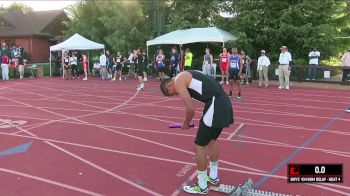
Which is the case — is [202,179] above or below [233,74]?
below

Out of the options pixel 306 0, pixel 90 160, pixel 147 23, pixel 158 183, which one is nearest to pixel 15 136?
pixel 90 160

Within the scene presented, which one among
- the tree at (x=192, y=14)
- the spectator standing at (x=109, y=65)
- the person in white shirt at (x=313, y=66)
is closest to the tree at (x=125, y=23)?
the tree at (x=192, y=14)

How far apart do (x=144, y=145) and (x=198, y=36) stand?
15246 millimetres

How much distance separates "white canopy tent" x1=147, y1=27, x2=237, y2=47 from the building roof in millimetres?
24240

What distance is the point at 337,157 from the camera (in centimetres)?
665

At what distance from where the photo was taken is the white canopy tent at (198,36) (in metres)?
21.4

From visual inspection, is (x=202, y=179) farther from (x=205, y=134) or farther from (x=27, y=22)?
(x=27, y=22)

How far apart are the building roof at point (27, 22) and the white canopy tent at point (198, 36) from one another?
79.5 ft

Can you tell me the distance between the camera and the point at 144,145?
24.6 feet

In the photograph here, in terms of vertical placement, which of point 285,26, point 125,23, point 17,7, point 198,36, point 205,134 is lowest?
point 205,134

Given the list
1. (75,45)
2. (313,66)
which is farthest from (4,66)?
(313,66)

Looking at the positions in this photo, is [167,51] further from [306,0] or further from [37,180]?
[37,180]

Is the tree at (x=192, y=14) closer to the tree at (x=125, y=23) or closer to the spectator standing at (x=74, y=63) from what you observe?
the tree at (x=125, y=23)

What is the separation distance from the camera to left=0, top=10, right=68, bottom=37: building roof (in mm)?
43062
